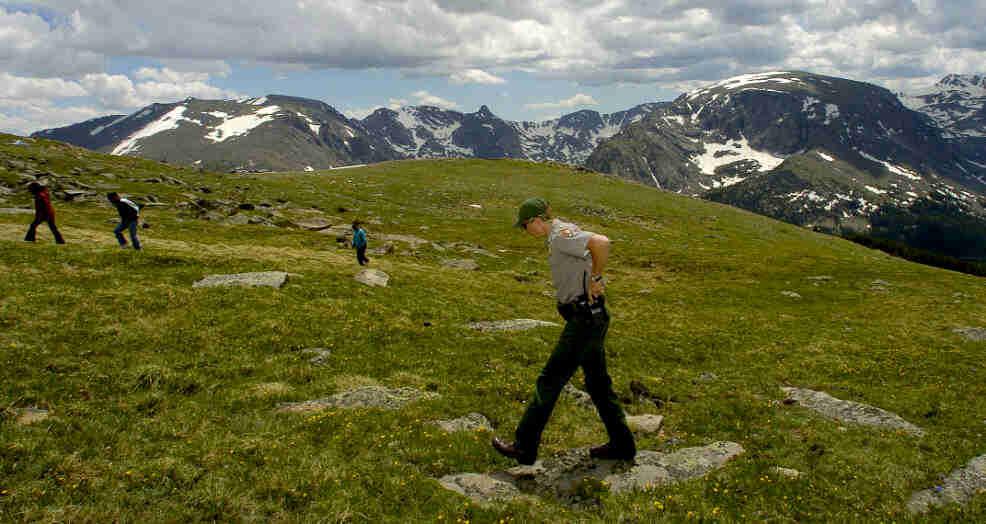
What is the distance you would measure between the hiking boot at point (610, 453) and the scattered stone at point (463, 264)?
3203cm

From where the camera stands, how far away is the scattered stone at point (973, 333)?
29.4 meters

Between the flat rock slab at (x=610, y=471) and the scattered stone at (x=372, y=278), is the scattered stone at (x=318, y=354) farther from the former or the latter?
the scattered stone at (x=372, y=278)

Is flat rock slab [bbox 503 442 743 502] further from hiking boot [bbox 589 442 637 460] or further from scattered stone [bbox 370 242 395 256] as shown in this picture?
scattered stone [bbox 370 242 395 256]

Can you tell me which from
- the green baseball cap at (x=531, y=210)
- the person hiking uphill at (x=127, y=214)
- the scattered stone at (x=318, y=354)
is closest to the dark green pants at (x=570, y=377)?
the green baseball cap at (x=531, y=210)

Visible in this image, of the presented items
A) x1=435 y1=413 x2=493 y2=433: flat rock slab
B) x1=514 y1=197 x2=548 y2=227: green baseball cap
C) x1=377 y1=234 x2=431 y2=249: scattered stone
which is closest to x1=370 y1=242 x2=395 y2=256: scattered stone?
x1=377 y1=234 x2=431 y2=249: scattered stone

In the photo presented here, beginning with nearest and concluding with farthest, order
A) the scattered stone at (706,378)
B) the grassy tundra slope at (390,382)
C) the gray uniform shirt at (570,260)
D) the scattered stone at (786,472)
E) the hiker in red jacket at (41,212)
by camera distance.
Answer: the grassy tundra slope at (390,382) → the gray uniform shirt at (570,260) → the scattered stone at (786,472) → the scattered stone at (706,378) → the hiker in red jacket at (41,212)

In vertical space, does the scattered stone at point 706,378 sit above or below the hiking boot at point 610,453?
below

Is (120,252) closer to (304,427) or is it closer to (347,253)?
(347,253)

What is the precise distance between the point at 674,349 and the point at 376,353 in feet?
47.6

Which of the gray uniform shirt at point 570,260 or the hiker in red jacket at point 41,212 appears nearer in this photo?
the gray uniform shirt at point 570,260

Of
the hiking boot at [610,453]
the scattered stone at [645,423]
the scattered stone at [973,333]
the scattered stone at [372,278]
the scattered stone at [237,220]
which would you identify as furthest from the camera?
the scattered stone at [237,220]

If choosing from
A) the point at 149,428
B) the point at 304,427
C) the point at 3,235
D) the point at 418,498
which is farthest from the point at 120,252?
the point at 418,498

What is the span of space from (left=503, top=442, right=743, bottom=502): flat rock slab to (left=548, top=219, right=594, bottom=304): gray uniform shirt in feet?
12.6

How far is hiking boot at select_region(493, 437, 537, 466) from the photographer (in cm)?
1107
